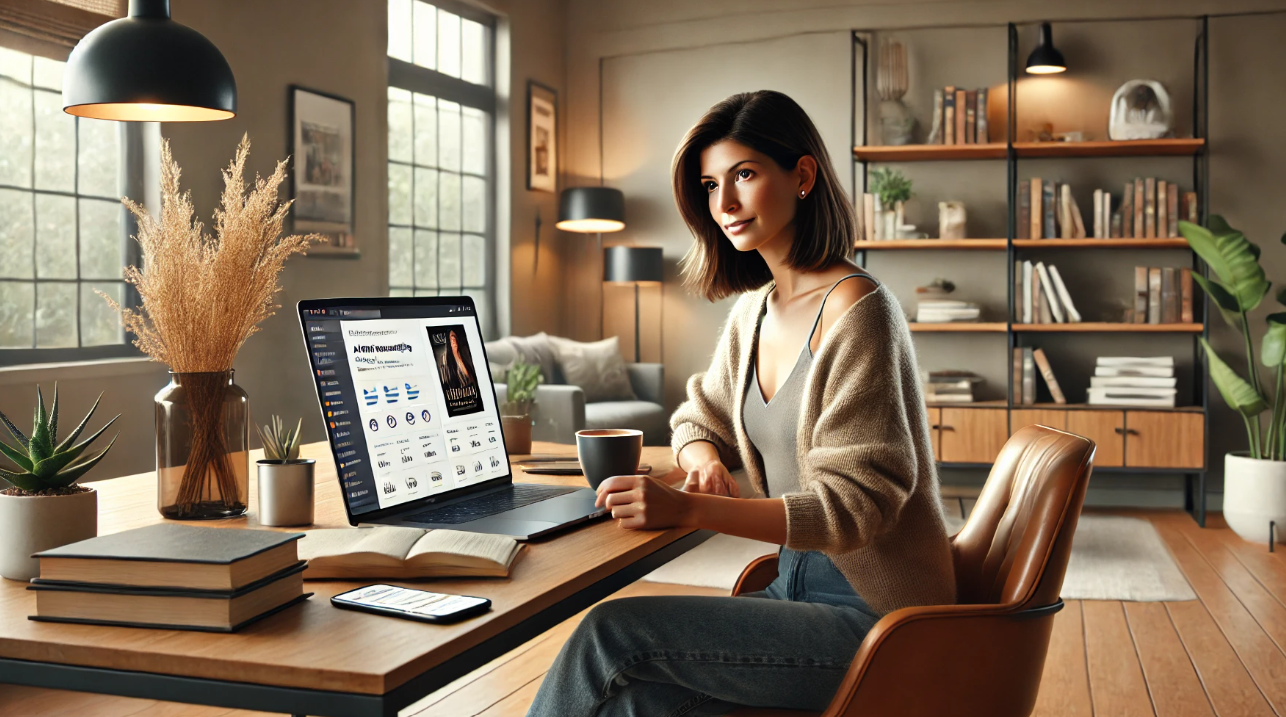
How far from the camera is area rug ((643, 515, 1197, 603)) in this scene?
152 inches

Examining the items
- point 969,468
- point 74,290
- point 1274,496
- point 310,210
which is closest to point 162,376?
point 74,290

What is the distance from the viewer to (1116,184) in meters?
5.78

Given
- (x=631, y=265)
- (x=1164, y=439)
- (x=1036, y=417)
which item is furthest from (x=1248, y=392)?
(x=631, y=265)

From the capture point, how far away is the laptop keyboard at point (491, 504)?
1.43m

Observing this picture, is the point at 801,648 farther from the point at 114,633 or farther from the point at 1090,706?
the point at 1090,706

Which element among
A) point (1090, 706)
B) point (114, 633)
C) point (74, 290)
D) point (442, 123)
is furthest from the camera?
point (442, 123)

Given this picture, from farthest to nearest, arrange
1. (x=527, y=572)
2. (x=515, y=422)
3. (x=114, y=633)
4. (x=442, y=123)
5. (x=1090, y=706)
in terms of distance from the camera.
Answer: (x=442, y=123) → (x=1090, y=706) → (x=515, y=422) → (x=527, y=572) → (x=114, y=633)

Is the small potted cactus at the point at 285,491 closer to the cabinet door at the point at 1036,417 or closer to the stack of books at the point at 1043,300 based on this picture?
the cabinet door at the point at 1036,417

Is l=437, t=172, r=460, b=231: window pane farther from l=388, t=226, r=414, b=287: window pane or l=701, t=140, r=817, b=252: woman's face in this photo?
l=701, t=140, r=817, b=252: woman's face

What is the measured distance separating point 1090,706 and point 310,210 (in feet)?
11.4

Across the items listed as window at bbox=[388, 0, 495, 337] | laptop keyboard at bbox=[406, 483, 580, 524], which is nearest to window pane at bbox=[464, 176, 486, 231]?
window at bbox=[388, 0, 495, 337]

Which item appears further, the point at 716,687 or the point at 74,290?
the point at 74,290

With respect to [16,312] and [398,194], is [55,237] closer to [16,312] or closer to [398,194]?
[16,312]

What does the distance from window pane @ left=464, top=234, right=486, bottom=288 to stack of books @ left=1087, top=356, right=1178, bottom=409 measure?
3.34m
